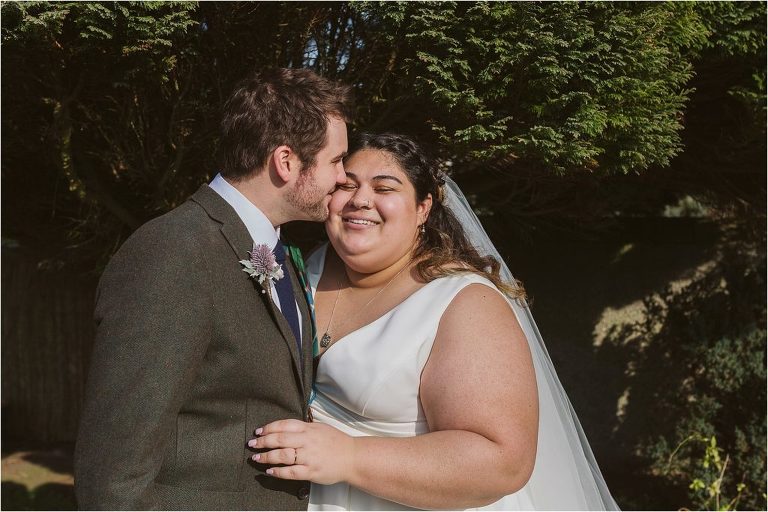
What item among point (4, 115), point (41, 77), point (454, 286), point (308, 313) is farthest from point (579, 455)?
point (4, 115)

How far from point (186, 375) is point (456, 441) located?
939 millimetres

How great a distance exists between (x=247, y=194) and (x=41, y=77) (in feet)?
7.20

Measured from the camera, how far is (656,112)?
337cm

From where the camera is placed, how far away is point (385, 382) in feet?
8.09

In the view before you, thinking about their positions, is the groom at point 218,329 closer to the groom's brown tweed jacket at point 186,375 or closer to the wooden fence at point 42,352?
the groom's brown tweed jacket at point 186,375

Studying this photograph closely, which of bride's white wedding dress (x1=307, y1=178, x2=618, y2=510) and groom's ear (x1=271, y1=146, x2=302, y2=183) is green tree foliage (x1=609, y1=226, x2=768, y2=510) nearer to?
bride's white wedding dress (x1=307, y1=178, x2=618, y2=510)

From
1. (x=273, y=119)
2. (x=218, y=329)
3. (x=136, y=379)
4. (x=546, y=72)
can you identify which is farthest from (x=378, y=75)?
(x=136, y=379)

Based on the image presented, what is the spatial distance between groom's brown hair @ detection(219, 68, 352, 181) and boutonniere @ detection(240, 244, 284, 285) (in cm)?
35

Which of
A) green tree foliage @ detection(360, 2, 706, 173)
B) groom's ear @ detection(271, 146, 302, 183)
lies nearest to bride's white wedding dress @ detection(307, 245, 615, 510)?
groom's ear @ detection(271, 146, 302, 183)

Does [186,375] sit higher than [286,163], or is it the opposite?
[286,163]

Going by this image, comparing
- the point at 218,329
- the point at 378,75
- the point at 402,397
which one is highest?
the point at 378,75

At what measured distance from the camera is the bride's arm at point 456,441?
2.16m

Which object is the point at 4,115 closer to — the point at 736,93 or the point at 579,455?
the point at 579,455

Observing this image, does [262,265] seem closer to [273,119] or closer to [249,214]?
[249,214]
